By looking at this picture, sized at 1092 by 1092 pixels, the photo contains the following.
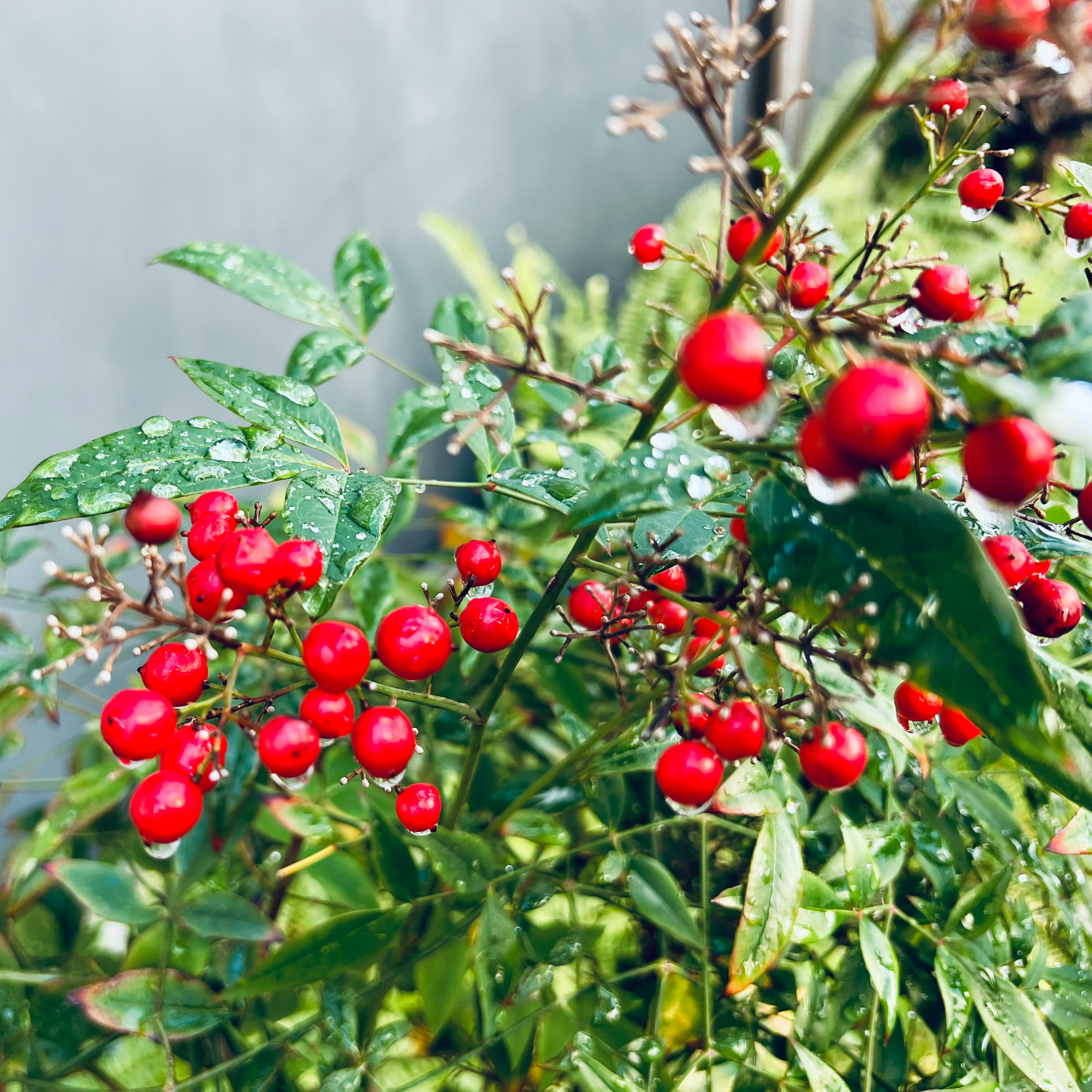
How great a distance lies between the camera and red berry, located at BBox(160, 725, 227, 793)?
469 mm

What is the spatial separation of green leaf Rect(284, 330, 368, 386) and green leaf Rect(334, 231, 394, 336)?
0.05 m

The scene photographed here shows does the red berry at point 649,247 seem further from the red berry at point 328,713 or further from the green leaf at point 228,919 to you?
the green leaf at point 228,919

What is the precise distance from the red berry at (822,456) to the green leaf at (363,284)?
1.78 feet

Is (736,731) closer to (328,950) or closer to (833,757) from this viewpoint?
(833,757)

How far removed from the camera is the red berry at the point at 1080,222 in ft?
1.82

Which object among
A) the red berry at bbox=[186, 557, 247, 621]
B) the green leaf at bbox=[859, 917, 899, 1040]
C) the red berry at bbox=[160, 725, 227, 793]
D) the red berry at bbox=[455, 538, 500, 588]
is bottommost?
the green leaf at bbox=[859, 917, 899, 1040]

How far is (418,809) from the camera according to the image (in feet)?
1.78

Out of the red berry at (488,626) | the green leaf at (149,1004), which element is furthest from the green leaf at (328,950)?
the red berry at (488,626)

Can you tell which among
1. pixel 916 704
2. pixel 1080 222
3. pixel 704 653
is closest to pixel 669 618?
pixel 704 653

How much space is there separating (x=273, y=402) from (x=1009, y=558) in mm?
465

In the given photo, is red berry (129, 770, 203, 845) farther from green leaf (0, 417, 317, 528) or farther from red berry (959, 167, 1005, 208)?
red berry (959, 167, 1005, 208)

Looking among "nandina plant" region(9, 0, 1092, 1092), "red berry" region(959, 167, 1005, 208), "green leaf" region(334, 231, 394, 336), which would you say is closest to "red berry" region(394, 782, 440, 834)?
"nandina plant" region(9, 0, 1092, 1092)

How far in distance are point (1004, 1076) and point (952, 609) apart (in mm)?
474

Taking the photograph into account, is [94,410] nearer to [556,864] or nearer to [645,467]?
[556,864]
